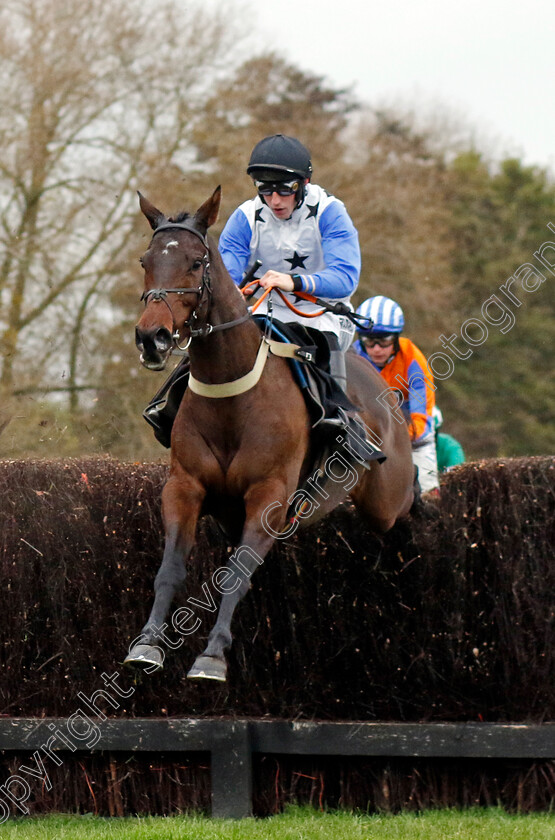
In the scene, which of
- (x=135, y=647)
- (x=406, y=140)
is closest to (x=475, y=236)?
(x=406, y=140)

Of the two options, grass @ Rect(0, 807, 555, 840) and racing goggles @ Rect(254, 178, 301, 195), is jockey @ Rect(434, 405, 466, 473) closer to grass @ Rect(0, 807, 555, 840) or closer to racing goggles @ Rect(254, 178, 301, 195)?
grass @ Rect(0, 807, 555, 840)

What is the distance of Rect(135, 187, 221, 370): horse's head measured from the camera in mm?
4113

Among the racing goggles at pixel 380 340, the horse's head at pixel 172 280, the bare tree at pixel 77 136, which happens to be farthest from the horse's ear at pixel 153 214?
the bare tree at pixel 77 136

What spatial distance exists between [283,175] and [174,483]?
161cm

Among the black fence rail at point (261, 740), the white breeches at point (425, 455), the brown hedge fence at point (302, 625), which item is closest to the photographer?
the black fence rail at point (261, 740)

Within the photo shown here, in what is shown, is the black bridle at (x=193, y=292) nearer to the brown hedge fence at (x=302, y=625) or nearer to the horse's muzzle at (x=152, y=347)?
the horse's muzzle at (x=152, y=347)

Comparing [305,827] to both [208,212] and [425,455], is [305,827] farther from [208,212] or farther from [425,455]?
[208,212]

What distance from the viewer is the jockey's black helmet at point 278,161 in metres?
5.27

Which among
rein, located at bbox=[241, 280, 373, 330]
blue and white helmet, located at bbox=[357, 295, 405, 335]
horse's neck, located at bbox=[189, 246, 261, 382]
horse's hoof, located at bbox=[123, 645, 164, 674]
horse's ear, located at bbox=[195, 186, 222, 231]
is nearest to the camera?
horse's hoof, located at bbox=[123, 645, 164, 674]

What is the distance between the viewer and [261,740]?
18.7 feet

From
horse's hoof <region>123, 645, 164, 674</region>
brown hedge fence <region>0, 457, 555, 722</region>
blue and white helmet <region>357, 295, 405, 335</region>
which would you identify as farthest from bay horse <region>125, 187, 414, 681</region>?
blue and white helmet <region>357, 295, 405, 335</region>

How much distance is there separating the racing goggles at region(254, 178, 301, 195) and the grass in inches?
117

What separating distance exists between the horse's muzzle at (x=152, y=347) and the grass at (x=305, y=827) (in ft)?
6.83

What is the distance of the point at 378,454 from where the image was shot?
5805 millimetres
